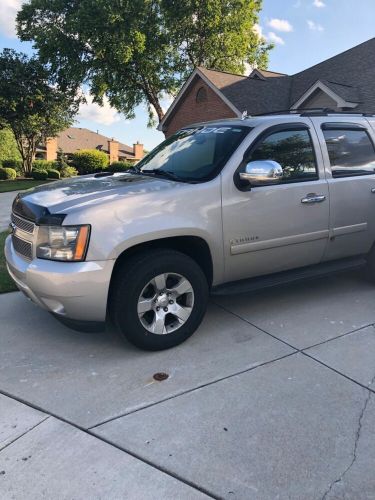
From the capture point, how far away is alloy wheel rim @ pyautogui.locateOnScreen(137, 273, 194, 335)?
3447mm

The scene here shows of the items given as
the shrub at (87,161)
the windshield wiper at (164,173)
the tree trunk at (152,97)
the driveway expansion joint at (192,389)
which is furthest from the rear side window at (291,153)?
the shrub at (87,161)

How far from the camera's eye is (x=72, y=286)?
124 inches

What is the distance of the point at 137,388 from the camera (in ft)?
10.0

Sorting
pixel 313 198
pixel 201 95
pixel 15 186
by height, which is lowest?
pixel 15 186

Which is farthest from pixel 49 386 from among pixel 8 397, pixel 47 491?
pixel 47 491

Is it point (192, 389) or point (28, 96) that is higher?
point (28, 96)

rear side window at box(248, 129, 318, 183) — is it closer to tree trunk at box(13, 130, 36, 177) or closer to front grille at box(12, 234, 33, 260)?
front grille at box(12, 234, 33, 260)

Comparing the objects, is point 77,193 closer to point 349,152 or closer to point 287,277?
point 287,277

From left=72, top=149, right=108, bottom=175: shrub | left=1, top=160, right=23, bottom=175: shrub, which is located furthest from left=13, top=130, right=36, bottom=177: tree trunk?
left=72, top=149, right=108, bottom=175: shrub

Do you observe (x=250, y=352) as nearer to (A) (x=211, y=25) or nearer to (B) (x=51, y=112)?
(A) (x=211, y=25)

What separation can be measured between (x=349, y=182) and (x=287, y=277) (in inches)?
47.3

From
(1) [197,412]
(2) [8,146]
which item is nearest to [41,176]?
(2) [8,146]

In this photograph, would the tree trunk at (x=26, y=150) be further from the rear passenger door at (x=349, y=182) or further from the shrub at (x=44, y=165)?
the rear passenger door at (x=349, y=182)

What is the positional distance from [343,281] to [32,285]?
3.71m
